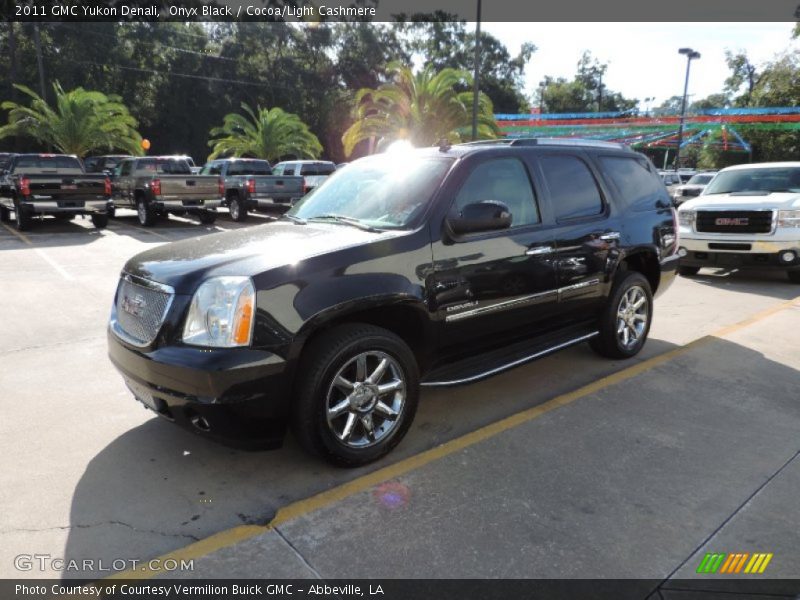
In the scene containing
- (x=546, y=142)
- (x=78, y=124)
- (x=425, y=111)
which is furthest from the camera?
(x=78, y=124)

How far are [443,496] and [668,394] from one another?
2.31 m

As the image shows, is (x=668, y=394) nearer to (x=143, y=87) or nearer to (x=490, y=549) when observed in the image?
→ (x=490, y=549)

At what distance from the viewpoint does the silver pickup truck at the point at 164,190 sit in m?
15.1

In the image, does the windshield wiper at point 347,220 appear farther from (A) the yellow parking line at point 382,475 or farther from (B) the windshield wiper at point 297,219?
(A) the yellow parking line at point 382,475

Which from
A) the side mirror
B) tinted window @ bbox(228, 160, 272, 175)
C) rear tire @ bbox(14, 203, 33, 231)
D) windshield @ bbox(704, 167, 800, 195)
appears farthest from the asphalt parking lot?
tinted window @ bbox(228, 160, 272, 175)

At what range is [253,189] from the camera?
16.4 meters

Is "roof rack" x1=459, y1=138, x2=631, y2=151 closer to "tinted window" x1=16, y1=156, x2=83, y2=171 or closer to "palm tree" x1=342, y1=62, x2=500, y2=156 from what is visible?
"tinted window" x1=16, y1=156, x2=83, y2=171

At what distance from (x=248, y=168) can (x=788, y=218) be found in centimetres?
1434

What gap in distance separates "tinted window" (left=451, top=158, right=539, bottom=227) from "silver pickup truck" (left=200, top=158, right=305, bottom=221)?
42.5 ft

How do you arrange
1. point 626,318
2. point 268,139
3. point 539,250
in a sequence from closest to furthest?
point 539,250 < point 626,318 < point 268,139

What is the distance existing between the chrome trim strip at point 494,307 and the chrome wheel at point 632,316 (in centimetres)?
Result: 112

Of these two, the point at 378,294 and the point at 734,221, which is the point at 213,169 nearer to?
the point at 734,221

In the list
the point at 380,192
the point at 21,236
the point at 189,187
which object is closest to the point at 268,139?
the point at 189,187

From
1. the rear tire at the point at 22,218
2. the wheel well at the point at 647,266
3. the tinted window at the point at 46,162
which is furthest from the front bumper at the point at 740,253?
the tinted window at the point at 46,162
